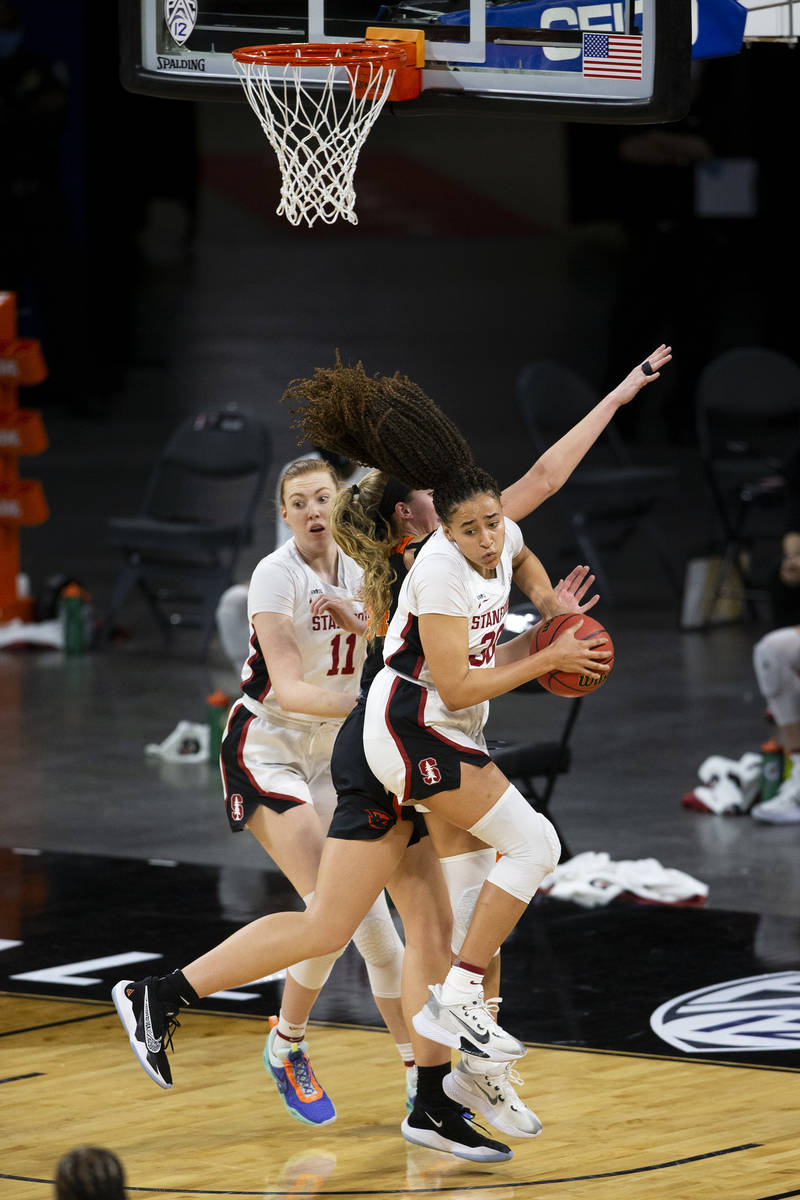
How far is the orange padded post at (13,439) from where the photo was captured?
39.9ft

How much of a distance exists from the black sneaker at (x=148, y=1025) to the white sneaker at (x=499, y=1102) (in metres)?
0.73

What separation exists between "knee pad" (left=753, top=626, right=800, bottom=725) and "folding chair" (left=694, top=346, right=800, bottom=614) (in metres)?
4.23

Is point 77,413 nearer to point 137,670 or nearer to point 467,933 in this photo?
point 137,670

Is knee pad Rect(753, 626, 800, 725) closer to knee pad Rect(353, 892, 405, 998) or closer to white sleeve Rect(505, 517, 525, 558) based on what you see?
knee pad Rect(353, 892, 405, 998)

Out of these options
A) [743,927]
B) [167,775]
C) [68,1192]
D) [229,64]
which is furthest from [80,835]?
[68,1192]

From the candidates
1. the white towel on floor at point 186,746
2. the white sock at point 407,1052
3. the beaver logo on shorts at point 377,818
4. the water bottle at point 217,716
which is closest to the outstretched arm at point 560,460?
the beaver logo on shorts at point 377,818

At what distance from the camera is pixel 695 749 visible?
983cm

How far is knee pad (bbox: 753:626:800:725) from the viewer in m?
8.48

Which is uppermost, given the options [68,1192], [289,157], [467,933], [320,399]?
[289,157]

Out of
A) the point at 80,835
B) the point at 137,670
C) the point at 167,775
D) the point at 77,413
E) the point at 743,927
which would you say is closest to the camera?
the point at 743,927

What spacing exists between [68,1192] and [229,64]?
14.9ft

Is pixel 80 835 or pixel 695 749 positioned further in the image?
pixel 695 749

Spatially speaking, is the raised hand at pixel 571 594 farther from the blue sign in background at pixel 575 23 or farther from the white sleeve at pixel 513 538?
the blue sign in background at pixel 575 23

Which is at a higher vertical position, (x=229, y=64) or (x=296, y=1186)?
(x=229, y=64)
